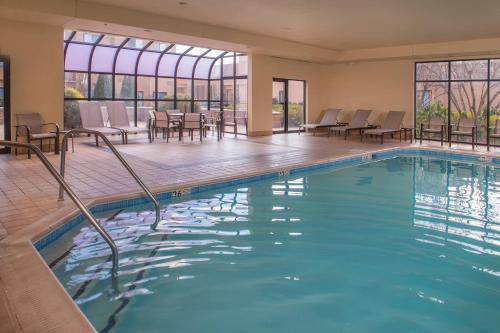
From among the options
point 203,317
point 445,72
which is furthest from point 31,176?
point 445,72

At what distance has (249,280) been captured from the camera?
3.36 metres

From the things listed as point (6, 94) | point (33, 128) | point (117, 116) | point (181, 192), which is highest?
point (6, 94)

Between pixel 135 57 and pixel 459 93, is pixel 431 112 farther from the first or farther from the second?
pixel 135 57

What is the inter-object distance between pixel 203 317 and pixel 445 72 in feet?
40.4

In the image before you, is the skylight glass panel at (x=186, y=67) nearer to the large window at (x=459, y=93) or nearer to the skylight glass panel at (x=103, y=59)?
the skylight glass panel at (x=103, y=59)

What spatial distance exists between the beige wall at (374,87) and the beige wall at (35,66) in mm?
9613

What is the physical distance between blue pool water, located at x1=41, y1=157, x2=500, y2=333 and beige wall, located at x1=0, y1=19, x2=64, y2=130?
16.2ft

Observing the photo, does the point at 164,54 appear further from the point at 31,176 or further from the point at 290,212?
the point at 290,212

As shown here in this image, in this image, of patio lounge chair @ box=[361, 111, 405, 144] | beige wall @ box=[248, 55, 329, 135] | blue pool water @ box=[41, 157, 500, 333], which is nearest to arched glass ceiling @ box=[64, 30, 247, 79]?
beige wall @ box=[248, 55, 329, 135]

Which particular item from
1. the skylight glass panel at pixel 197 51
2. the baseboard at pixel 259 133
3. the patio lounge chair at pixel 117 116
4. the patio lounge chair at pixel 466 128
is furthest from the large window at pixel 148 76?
the patio lounge chair at pixel 466 128

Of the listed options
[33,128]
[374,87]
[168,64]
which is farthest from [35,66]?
[374,87]

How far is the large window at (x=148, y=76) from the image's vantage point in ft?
40.5

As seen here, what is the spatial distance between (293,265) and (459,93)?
11.0m

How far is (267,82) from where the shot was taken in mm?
13617
